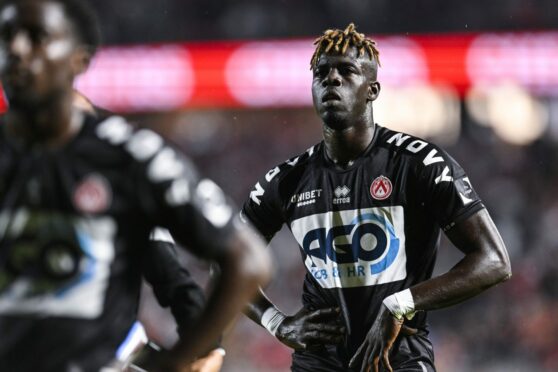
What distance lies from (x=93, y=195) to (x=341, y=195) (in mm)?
2550

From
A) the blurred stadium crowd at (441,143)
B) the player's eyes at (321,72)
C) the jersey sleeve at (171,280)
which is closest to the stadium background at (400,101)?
the blurred stadium crowd at (441,143)

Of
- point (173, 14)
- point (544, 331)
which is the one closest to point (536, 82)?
point (544, 331)

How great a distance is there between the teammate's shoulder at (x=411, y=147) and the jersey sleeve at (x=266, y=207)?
0.61 metres

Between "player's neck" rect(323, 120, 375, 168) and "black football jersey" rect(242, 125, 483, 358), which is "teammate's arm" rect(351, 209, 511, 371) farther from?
"player's neck" rect(323, 120, 375, 168)

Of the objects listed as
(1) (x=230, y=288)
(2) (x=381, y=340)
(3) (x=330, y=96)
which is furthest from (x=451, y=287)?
→ (1) (x=230, y=288)

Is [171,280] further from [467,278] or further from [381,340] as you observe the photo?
[467,278]

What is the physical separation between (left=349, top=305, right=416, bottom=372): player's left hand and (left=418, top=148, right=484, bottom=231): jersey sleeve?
518 mm

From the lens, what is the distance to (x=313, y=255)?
5281 mm

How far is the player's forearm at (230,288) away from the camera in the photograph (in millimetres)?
2805

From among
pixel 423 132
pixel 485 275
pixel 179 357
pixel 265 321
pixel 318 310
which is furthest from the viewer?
pixel 423 132

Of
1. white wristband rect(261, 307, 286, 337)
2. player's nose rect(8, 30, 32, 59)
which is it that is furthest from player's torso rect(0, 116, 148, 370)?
white wristband rect(261, 307, 286, 337)

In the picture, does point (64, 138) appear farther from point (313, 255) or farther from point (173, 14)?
point (173, 14)

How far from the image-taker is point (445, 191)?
4.91 metres

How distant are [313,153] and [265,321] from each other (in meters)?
0.91
